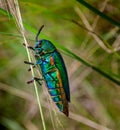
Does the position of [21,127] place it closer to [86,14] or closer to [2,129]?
[2,129]

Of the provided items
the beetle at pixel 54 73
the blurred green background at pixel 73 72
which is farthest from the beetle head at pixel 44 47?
the blurred green background at pixel 73 72

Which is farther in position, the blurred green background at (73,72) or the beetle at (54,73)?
the blurred green background at (73,72)

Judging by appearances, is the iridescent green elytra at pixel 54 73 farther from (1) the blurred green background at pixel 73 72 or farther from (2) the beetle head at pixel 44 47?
(1) the blurred green background at pixel 73 72

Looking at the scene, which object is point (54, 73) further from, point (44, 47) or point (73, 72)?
point (73, 72)

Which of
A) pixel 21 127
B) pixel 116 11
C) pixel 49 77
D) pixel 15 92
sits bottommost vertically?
pixel 21 127

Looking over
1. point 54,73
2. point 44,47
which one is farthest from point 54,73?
point 44,47

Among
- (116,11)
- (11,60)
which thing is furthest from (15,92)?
(116,11)

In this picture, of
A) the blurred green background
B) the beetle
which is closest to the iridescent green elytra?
the beetle

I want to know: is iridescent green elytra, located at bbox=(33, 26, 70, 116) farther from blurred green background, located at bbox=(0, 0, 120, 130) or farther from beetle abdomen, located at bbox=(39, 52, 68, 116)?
blurred green background, located at bbox=(0, 0, 120, 130)
